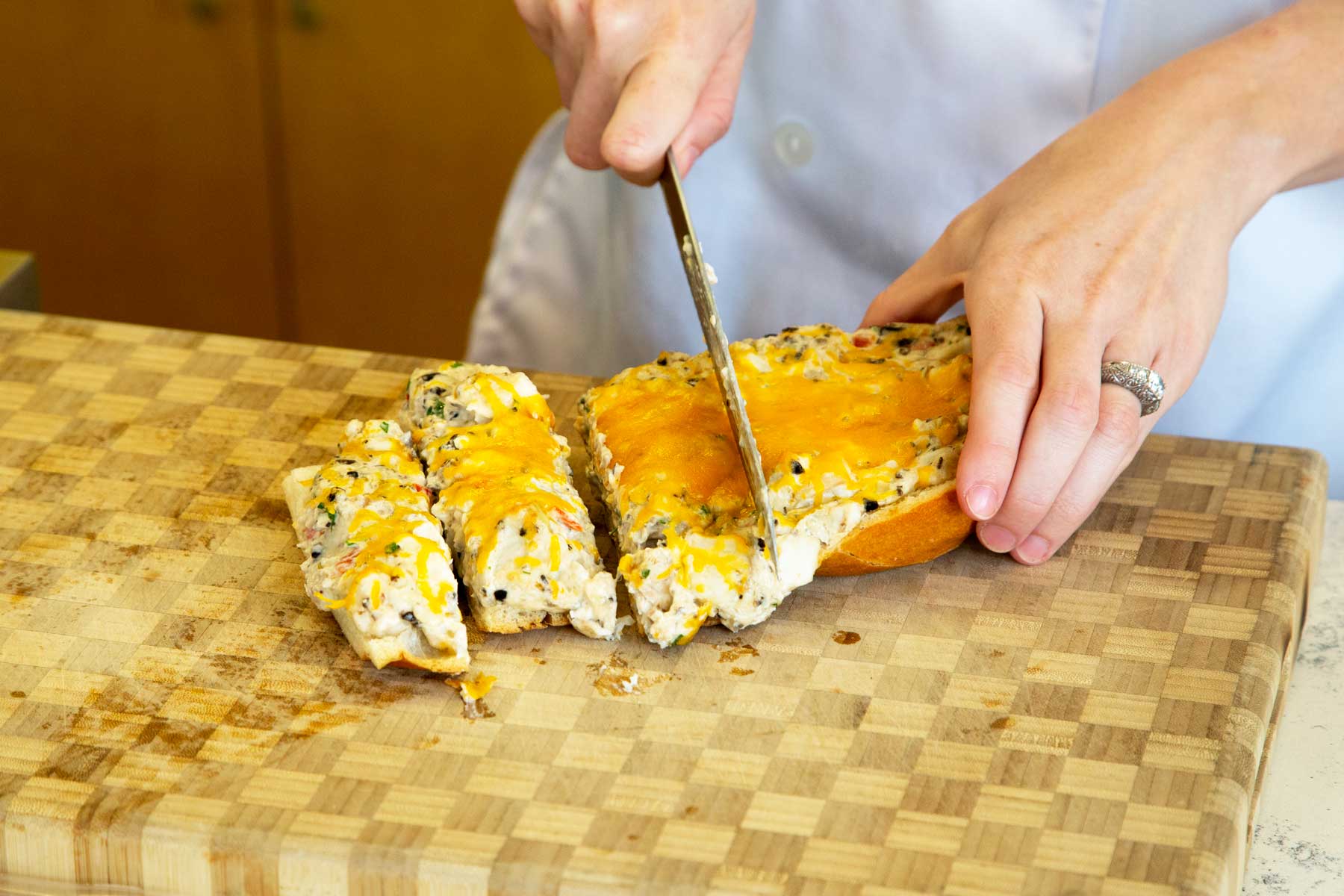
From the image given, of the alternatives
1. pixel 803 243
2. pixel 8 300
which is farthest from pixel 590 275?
pixel 8 300

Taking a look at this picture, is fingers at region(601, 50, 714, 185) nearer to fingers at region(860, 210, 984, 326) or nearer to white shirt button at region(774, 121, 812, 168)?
fingers at region(860, 210, 984, 326)

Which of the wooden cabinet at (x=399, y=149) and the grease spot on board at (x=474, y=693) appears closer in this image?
the grease spot on board at (x=474, y=693)

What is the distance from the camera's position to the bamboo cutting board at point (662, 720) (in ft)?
4.00

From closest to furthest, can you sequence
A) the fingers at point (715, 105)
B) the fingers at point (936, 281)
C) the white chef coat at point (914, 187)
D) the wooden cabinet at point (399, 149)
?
the fingers at point (936, 281)
the fingers at point (715, 105)
the white chef coat at point (914, 187)
the wooden cabinet at point (399, 149)

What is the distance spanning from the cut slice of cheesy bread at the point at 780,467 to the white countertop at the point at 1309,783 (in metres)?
0.39

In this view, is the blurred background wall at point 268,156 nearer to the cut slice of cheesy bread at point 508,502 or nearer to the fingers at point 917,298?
the fingers at point 917,298

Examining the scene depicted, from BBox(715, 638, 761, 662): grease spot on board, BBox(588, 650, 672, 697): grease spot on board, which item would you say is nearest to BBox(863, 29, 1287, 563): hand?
BBox(715, 638, 761, 662): grease spot on board

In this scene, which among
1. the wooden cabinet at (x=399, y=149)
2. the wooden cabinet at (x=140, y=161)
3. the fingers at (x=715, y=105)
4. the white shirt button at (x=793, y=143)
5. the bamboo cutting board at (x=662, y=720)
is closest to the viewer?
the bamboo cutting board at (x=662, y=720)

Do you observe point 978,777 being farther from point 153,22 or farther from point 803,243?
point 153,22

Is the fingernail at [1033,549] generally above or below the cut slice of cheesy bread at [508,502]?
below

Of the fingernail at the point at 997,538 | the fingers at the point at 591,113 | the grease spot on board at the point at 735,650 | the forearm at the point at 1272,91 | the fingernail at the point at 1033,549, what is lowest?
the grease spot on board at the point at 735,650

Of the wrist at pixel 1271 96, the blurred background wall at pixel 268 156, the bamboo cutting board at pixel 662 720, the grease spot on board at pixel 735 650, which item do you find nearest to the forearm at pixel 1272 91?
the wrist at pixel 1271 96

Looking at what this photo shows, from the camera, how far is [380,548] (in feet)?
4.76

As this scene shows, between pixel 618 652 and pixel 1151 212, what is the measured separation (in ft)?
2.45
